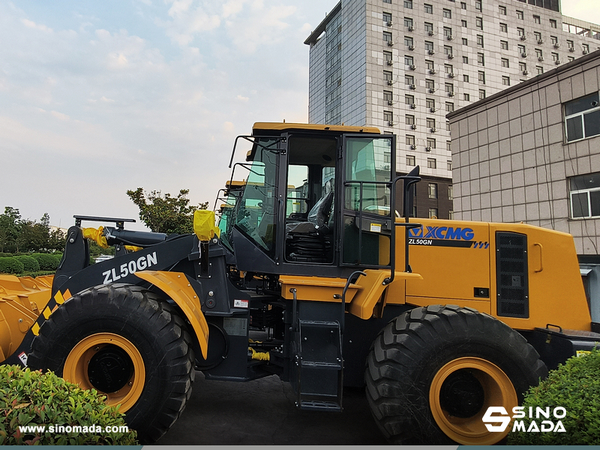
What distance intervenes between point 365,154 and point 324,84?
4962 cm

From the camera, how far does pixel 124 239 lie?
15.9ft

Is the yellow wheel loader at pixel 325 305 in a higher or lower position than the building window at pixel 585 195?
lower

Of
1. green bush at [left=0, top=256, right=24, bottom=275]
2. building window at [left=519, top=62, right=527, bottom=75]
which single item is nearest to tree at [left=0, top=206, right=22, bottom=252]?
green bush at [left=0, top=256, right=24, bottom=275]

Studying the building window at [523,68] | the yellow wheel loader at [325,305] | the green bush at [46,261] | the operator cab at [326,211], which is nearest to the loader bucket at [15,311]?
the yellow wheel loader at [325,305]

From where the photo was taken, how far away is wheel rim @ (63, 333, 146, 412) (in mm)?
3713

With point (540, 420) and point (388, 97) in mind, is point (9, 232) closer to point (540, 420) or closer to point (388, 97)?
point (388, 97)

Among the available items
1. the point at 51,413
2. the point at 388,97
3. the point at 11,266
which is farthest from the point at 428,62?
the point at 51,413

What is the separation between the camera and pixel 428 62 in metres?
44.2

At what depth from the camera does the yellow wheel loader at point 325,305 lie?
146 inches

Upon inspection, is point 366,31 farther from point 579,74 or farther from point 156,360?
point 156,360

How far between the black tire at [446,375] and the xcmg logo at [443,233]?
3.69ft

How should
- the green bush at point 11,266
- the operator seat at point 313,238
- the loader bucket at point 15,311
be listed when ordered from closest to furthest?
the loader bucket at point 15,311, the operator seat at point 313,238, the green bush at point 11,266

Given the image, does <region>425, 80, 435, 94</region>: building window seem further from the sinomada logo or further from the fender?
the sinomada logo

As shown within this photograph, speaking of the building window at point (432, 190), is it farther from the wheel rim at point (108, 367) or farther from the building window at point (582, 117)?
the wheel rim at point (108, 367)
